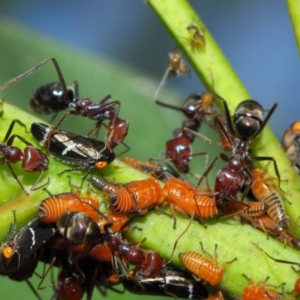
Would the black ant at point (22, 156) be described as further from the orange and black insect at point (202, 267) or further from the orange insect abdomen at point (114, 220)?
the orange and black insect at point (202, 267)

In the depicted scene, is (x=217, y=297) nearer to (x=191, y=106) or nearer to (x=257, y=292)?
(x=257, y=292)

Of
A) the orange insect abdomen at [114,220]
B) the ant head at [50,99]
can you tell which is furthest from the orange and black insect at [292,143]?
the ant head at [50,99]

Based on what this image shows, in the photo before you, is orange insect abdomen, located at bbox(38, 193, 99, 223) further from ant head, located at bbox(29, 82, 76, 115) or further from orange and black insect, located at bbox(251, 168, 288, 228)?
ant head, located at bbox(29, 82, 76, 115)

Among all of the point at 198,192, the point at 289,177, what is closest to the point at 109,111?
the point at 198,192

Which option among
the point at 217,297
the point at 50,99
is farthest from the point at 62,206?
the point at 50,99

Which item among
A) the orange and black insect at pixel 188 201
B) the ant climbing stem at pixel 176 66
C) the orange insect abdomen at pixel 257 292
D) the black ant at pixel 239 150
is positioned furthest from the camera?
the ant climbing stem at pixel 176 66

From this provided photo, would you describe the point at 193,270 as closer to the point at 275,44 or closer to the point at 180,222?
the point at 180,222
